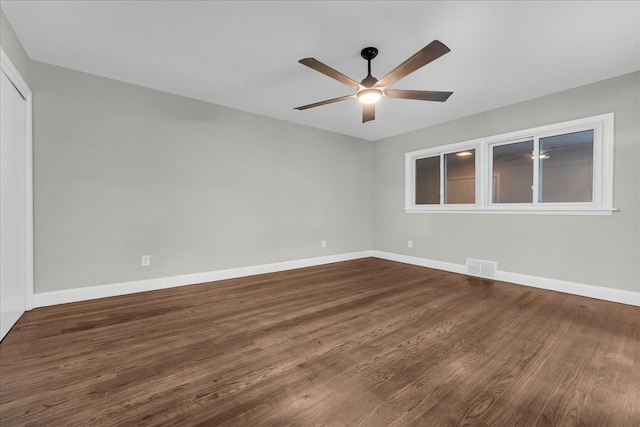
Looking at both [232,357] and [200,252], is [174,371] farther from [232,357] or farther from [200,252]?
[200,252]

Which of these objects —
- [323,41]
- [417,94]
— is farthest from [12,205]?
[417,94]

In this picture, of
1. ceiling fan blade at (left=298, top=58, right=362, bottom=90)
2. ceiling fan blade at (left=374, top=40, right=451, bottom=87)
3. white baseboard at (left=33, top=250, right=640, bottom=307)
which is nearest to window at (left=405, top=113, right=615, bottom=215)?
white baseboard at (left=33, top=250, right=640, bottom=307)

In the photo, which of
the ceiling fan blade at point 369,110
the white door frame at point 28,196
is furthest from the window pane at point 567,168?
the white door frame at point 28,196

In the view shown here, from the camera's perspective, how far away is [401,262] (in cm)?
482

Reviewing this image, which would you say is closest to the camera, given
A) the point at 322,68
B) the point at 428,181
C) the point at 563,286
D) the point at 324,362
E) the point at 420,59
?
the point at 324,362

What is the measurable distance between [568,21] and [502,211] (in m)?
2.28

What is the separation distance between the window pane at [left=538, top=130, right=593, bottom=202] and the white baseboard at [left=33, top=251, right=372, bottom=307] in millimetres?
3539

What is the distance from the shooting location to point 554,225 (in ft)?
10.5

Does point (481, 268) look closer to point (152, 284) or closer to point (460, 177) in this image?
point (460, 177)

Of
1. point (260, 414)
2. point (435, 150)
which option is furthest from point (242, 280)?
point (435, 150)

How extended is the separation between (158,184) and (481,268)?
451 cm

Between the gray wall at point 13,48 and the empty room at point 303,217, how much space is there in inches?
1.0

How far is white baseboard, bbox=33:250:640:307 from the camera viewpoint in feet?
8.80

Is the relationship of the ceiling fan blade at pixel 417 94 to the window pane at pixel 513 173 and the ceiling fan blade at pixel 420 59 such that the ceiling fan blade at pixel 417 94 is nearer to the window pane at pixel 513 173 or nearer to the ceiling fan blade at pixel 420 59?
the ceiling fan blade at pixel 420 59
